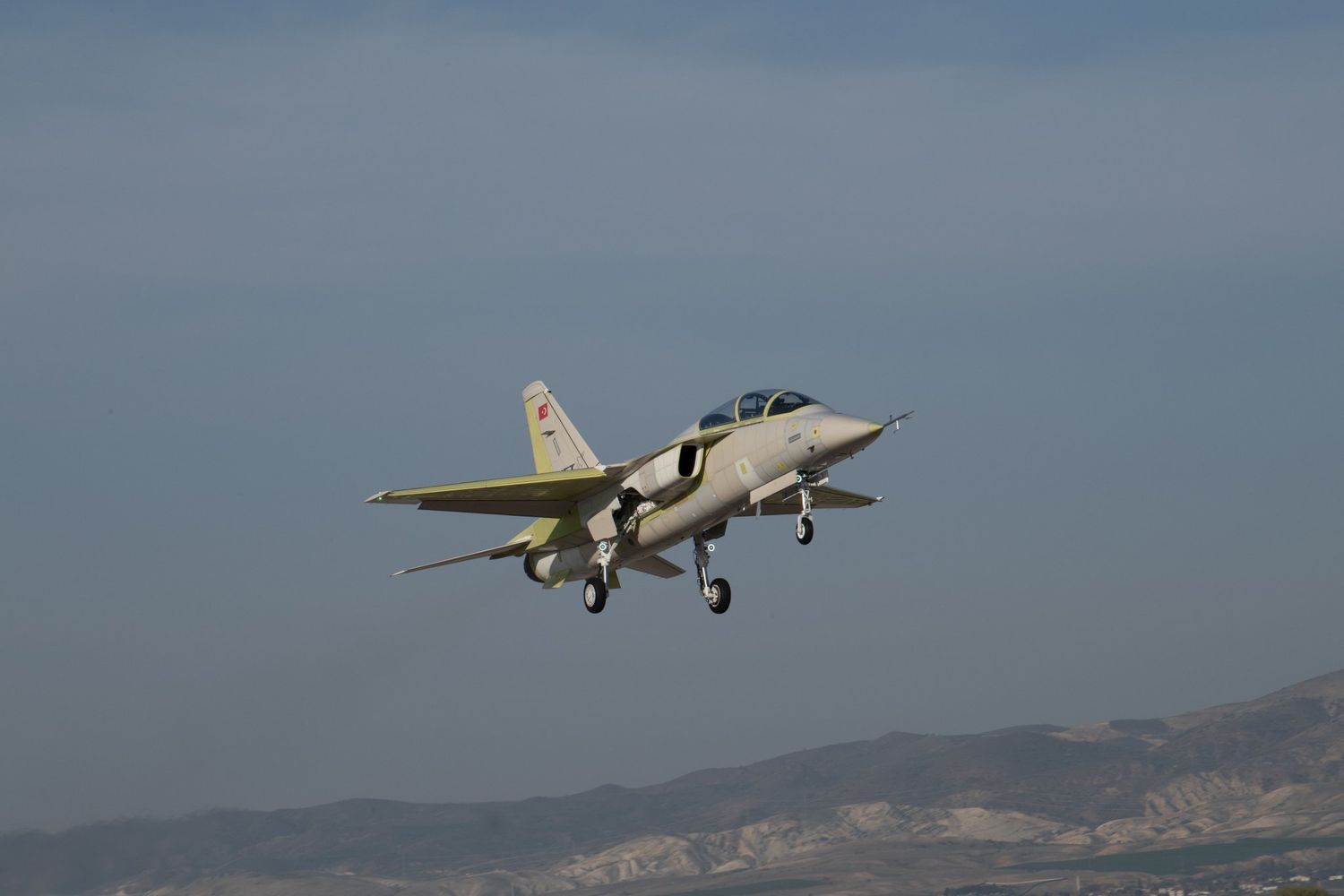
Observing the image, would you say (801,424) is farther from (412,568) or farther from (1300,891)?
(1300,891)

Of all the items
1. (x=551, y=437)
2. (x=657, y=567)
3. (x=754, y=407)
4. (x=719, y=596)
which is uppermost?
(x=551, y=437)

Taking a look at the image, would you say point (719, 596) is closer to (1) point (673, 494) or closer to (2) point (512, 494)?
(1) point (673, 494)

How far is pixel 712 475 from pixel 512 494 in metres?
6.43

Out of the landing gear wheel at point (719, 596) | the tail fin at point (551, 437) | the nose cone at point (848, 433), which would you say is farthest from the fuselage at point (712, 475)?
the tail fin at point (551, 437)

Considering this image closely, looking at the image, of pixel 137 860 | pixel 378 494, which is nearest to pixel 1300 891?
pixel 137 860

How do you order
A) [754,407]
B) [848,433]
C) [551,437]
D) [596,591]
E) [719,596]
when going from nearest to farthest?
[848,433]
[754,407]
[719,596]
[596,591]
[551,437]

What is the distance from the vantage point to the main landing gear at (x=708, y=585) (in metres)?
46.2

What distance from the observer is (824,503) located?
5347cm

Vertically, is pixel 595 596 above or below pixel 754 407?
below

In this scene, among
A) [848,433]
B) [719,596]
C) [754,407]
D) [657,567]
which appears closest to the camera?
[848,433]

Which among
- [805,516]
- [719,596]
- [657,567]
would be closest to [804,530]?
[805,516]

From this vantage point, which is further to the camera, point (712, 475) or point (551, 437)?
point (551, 437)

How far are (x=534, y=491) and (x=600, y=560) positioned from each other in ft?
9.26

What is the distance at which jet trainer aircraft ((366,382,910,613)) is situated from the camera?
4144 cm
